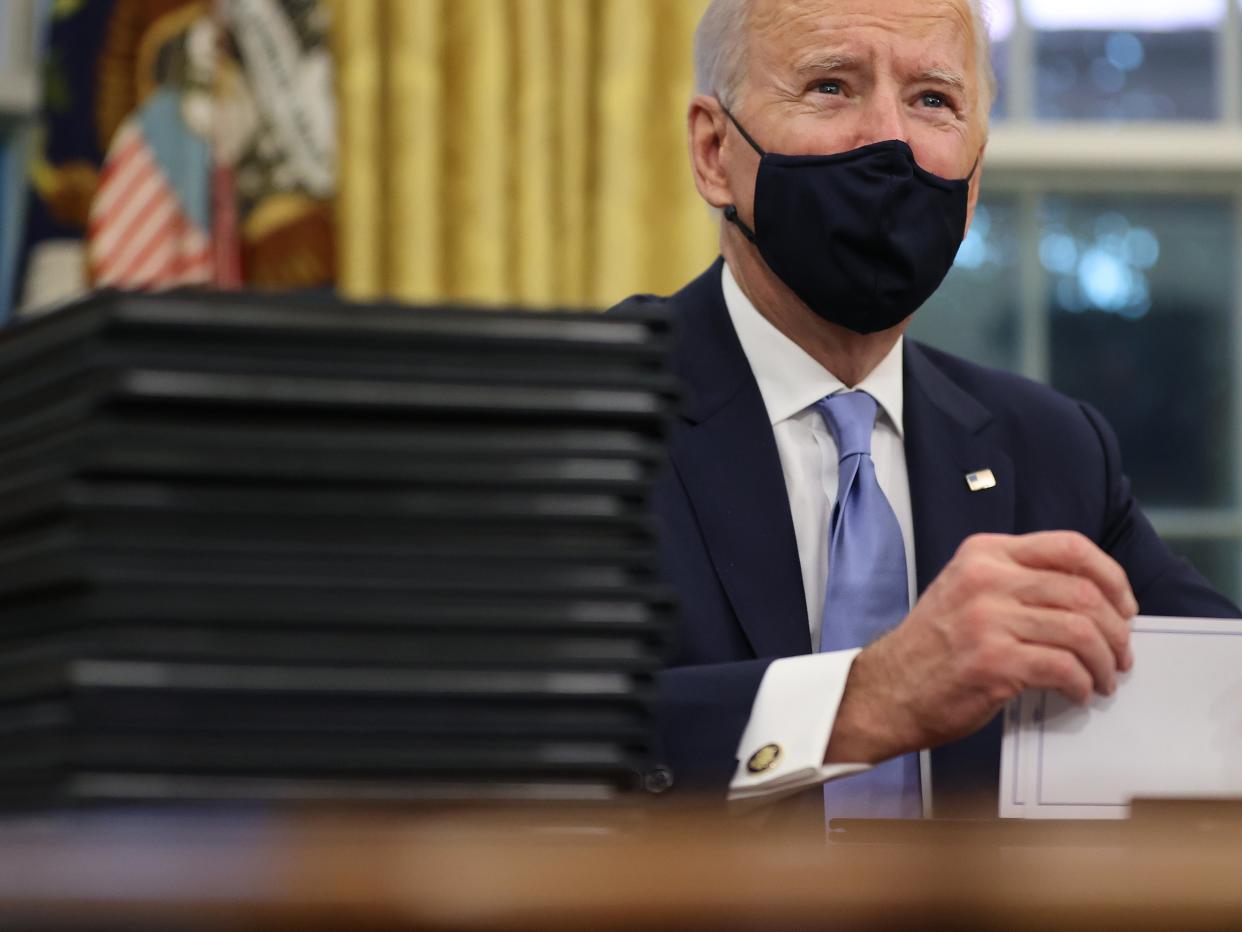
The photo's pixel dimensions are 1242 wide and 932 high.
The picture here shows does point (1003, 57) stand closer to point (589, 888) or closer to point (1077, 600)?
A: point (1077, 600)

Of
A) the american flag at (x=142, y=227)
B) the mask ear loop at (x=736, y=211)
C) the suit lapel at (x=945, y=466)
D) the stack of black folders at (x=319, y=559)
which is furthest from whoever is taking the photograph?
the american flag at (x=142, y=227)

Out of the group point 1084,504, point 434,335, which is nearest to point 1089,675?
point 434,335

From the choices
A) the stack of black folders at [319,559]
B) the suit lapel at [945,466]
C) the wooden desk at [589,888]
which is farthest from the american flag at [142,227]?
the wooden desk at [589,888]

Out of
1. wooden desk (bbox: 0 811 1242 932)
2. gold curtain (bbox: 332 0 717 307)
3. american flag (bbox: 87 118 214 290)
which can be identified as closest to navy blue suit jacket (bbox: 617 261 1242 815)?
wooden desk (bbox: 0 811 1242 932)

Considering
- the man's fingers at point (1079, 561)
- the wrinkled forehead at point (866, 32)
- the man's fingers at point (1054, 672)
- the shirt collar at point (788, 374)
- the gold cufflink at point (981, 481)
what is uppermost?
the wrinkled forehead at point (866, 32)

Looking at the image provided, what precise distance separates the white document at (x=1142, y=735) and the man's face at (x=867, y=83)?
2.20 ft

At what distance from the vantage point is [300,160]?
280cm

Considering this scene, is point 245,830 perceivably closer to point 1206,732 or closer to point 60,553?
point 60,553

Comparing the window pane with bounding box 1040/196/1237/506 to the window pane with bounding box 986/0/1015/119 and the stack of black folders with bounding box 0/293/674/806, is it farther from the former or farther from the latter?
the stack of black folders with bounding box 0/293/674/806

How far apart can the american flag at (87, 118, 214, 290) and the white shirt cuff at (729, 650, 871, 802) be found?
187 cm

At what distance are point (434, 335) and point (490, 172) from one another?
2.23m

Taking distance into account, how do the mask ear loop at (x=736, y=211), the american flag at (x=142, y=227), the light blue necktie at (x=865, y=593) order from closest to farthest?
the light blue necktie at (x=865, y=593)
the mask ear loop at (x=736, y=211)
the american flag at (x=142, y=227)

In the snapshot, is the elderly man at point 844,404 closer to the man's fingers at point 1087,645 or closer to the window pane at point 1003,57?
the man's fingers at point 1087,645

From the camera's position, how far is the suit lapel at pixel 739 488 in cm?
141
